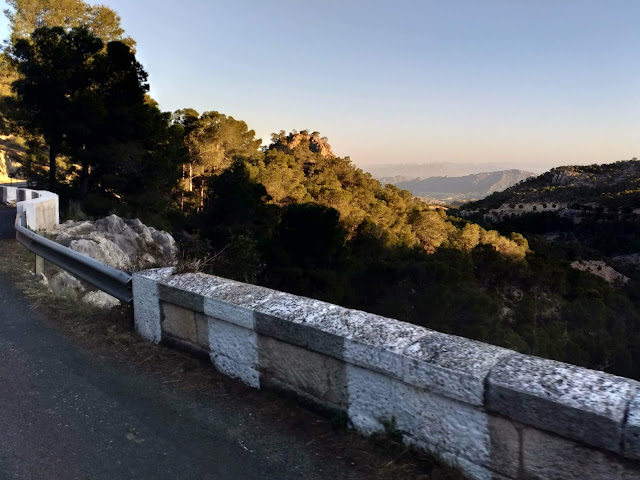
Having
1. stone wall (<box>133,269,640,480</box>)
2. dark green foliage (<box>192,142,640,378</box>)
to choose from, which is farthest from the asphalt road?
dark green foliage (<box>192,142,640,378</box>)

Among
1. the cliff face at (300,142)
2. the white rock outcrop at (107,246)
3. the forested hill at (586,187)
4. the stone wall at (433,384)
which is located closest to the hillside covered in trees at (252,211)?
the white rock outcrop at (107,246)

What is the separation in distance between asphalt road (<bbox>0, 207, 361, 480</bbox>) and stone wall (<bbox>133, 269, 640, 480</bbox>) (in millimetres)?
397

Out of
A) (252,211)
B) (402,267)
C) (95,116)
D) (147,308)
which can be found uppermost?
(95,116)

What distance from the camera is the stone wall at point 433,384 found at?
2.09 metres

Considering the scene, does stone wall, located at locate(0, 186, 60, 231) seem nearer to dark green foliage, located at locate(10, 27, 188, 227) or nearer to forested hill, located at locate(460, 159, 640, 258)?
dark green foliage, located at locate(10, 27, 188, 227)

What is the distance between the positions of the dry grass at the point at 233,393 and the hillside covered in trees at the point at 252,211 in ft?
4.71

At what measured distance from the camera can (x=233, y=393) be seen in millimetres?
3527

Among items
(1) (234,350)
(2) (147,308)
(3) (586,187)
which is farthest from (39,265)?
(3) (586,187)

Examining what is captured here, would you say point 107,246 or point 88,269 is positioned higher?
point 88,269

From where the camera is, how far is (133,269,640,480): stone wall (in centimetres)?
209

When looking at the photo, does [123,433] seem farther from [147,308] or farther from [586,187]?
[586,187]

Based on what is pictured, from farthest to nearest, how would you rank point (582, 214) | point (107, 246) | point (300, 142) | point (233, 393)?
point (582, 214) → point (300, 142) → point (107, 246) → point (233, 393)

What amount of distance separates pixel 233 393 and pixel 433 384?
1597 millimetres

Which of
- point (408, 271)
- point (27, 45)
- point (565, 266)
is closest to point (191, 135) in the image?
point (27, 45)
